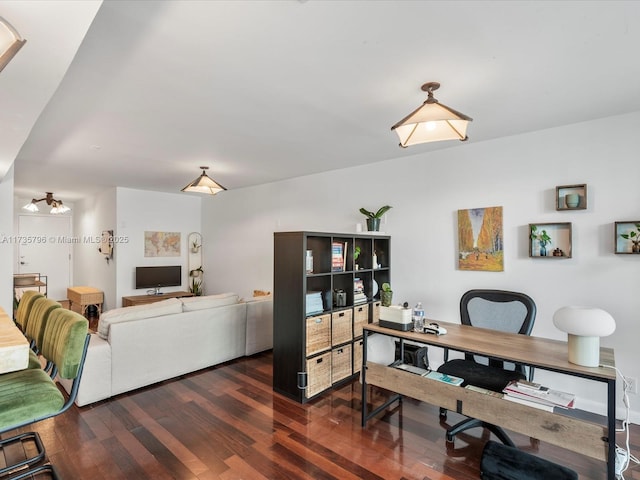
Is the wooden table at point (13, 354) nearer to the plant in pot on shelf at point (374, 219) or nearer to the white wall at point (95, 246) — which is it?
the plant in pot on shelf at point (374, 219)

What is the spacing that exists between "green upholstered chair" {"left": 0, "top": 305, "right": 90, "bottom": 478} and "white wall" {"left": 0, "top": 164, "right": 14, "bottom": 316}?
245cm

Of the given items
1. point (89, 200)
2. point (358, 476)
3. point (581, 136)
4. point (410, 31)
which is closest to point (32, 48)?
point (410, 31)

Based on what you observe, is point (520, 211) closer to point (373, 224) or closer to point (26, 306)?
point (373, 224)

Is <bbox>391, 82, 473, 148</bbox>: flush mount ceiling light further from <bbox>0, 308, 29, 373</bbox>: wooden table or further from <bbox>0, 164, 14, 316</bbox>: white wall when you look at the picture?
<bbox>0, 164, 14, 316</bbox>: white wall

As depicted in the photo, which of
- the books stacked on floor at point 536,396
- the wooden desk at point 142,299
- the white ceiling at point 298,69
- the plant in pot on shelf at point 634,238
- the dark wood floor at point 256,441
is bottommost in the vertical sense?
the dark wood floor at point 256,441

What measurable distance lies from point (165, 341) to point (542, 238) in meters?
3.74

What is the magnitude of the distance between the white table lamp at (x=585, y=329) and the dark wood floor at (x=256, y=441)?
0.93 meters

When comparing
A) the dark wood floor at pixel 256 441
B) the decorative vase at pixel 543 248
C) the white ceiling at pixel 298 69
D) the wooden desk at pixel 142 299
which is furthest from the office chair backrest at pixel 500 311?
the wooden desk at pixel 142 299

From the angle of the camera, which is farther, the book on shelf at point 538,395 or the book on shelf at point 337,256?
the book on shelf at point 337,256

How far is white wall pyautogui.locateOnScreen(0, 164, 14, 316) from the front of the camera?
3881 millimetres

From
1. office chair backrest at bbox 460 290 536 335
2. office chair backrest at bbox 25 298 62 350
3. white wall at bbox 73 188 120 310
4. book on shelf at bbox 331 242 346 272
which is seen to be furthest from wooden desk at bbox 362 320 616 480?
white wall at bbox 73 188 120 310

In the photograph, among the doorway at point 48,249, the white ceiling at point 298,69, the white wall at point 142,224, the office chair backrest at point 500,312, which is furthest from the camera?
the doorway at point 48,249

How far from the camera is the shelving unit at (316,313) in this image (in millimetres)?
3018

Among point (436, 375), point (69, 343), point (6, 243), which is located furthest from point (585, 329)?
point (6, 243)
